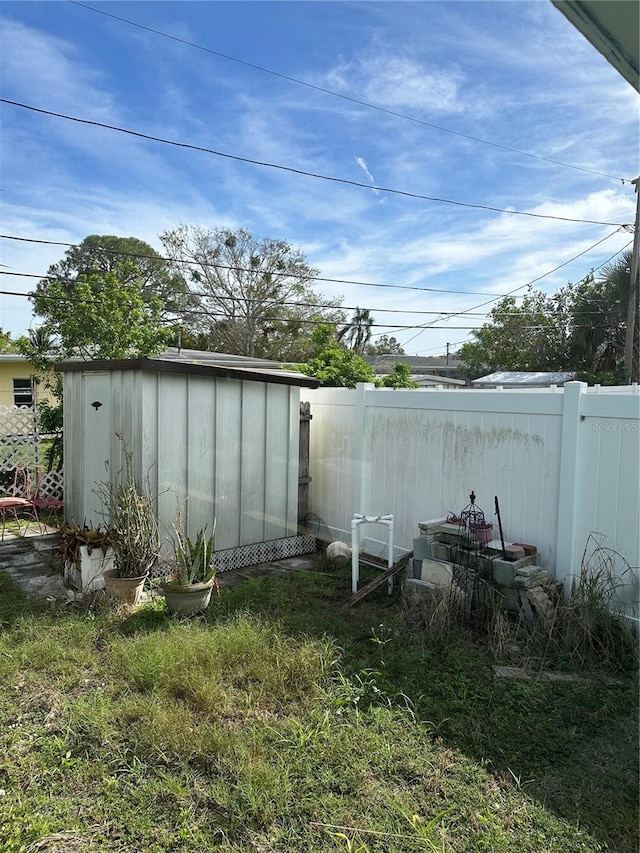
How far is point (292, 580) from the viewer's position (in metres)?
4.66

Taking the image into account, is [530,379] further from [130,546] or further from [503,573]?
[130,546]

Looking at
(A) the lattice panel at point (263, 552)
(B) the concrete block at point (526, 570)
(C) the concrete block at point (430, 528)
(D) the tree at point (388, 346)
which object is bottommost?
(A) the lattice panel at point (263, 552)

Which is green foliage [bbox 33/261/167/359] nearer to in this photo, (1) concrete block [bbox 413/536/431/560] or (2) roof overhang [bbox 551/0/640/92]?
(1) concrete block [bbox 413/536/431/560]

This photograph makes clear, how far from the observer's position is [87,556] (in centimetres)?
429

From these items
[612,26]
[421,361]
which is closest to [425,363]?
[421,361]

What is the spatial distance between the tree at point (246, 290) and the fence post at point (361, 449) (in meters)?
17.8

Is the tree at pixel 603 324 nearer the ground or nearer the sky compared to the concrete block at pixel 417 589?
nearer the sky

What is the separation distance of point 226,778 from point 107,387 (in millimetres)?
3533

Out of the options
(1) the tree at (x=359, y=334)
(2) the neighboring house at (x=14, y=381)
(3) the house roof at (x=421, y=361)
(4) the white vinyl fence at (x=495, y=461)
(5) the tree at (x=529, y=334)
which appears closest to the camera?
(4) the white vinyl fence at (x=495, y=461)

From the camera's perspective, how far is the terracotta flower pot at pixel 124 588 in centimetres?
395

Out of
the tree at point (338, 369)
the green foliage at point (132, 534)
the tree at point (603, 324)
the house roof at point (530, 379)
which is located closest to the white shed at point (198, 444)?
the green foliage at point (132, 534)

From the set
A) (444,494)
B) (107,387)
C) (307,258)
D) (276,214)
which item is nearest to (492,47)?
(444,494)

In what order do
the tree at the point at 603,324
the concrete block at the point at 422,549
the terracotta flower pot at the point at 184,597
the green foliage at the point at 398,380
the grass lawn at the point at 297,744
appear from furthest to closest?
the tree at the point at 603,324, the green foliage at the point at 398,380, the concrete block at the point at 422,549, the terracotta flower pot at the point at 184,597, the grass lawn at the point at 297,744

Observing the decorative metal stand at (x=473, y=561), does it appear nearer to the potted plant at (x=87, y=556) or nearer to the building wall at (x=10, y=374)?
the potted plant at (x=87, y=556)
